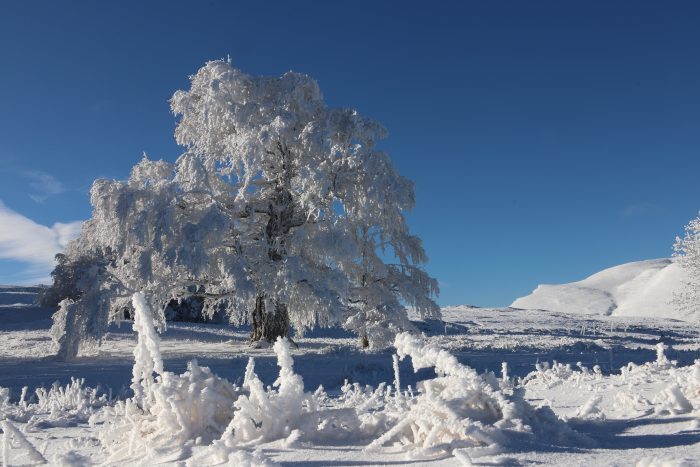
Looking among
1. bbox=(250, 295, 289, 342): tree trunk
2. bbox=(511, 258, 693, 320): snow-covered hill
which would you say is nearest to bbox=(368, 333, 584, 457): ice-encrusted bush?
bbox=(250, 295, 289, 342): tree trunk

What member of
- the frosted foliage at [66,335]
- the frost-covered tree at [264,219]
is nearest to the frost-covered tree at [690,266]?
the frost-covered tree at [264,219]

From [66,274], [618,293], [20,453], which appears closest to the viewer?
[20,453]

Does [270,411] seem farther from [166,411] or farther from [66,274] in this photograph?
[66,274]

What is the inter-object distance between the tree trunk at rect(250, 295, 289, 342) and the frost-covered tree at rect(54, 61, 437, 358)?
0.11 feet

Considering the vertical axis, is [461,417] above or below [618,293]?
below

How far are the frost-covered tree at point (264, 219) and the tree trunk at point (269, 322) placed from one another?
0.03m

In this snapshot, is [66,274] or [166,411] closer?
[166,411]

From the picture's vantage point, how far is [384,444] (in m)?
2.40

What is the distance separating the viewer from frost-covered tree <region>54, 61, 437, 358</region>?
1236cm

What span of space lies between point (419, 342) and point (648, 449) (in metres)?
1.00

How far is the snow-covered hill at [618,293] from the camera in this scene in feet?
191

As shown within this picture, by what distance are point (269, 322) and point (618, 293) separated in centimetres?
6494

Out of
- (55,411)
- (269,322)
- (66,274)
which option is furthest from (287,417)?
(66,274)

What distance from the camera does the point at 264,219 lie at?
15078mm
